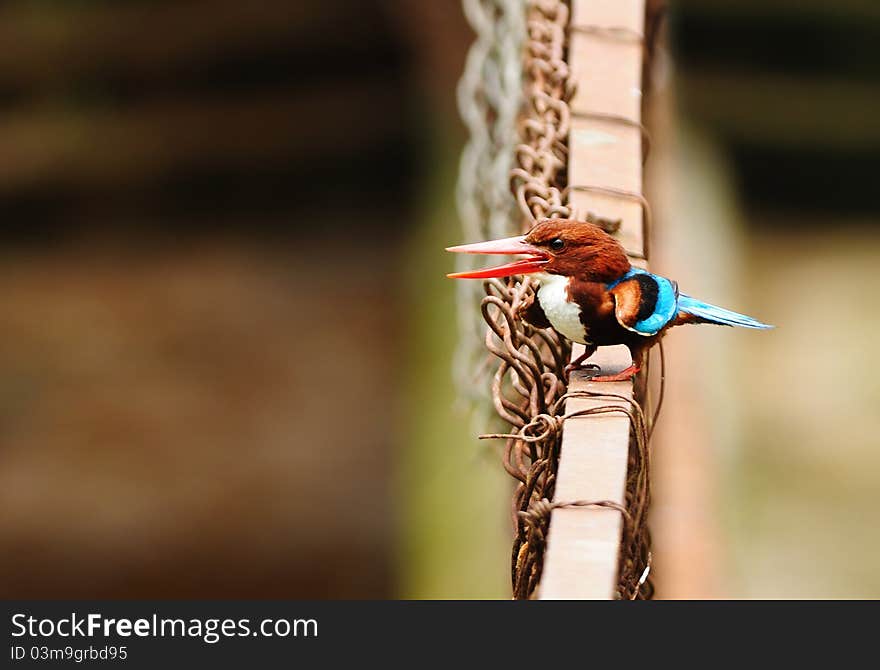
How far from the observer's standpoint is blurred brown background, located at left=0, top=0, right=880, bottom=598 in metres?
3.32

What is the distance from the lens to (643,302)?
2.63ft

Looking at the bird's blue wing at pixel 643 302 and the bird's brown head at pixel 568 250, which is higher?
the bird's brown head at pixel 568 250

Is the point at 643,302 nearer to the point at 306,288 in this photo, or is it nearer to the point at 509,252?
the point at 509,252

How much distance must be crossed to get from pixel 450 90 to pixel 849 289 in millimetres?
1553

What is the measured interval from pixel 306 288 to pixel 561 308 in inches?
127

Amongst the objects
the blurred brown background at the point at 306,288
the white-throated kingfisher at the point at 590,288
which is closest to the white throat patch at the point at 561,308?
the white-throated kingfisher at the point at 590,288

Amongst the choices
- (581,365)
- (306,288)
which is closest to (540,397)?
(581,365)

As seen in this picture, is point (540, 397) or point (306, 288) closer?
point (540, 397)

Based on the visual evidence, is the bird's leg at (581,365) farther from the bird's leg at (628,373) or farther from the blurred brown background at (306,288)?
the blurred brown background at (306,288)

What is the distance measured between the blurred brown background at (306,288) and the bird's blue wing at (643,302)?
219 cm

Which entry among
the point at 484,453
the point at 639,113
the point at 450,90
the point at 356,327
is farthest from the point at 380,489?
the point at 639,113

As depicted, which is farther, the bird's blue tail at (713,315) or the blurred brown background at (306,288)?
the blurred brown background at (306,288)

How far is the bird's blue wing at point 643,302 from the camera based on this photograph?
2.61 feet

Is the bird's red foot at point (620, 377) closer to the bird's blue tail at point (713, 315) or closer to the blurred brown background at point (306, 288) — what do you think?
the bird's blue tail at point (713, 315)
